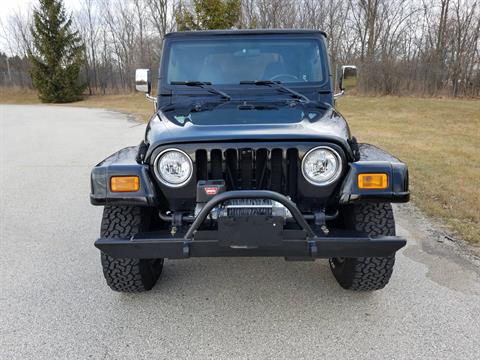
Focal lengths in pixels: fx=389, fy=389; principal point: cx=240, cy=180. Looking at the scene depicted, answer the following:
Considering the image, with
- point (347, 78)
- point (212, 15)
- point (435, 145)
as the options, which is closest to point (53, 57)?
point (212, 15)

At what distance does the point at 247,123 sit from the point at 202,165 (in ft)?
1.32

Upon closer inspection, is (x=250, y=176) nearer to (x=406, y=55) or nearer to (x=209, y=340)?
(x=209, y=340)

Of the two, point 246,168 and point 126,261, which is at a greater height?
point 246,168

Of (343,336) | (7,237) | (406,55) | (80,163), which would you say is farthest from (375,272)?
(406,55)

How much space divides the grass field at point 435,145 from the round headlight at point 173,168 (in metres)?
2.89

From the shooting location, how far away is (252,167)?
7.65 ft

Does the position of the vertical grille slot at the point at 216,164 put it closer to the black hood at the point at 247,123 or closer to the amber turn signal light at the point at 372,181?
the black hood at the point at 247,123

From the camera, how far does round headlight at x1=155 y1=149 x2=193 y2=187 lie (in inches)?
90.3

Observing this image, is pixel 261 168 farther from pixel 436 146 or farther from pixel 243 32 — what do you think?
pixel 436 146

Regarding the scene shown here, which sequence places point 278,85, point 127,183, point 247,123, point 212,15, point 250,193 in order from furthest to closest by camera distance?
point 212,15 < point 278,85 < point 247,123 < point 127,183 < point 250,193

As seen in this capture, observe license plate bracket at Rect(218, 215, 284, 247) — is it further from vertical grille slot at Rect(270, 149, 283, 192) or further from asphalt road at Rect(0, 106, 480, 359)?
asphalt road at Rect(0, 106, 480, 359)

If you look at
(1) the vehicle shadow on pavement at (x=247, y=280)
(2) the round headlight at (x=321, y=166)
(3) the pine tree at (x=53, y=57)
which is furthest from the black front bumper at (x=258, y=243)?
(3) the pine tree at (x=53, y=57)

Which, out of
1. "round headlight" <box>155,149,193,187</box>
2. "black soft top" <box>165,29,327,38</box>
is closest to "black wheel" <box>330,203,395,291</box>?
"round headlight" <box>155,149,193,187</box>

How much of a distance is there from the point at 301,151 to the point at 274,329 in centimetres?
111
